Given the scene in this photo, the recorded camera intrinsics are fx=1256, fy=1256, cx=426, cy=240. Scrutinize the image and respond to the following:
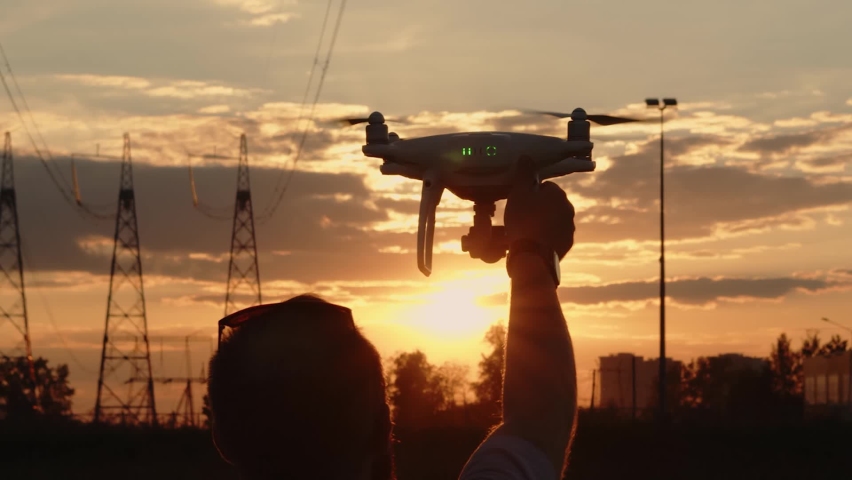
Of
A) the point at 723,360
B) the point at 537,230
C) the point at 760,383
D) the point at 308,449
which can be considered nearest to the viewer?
the point at 308,449

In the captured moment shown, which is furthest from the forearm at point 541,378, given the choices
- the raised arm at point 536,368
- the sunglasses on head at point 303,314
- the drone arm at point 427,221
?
the drone arm at point 427,221

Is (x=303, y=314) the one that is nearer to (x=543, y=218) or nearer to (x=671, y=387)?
(x=543, y=218)

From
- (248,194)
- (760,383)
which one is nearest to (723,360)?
(760,383)

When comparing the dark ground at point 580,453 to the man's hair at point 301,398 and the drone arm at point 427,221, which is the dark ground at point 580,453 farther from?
the man's hair at point 301,398

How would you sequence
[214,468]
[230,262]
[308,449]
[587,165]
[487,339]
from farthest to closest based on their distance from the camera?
[487,339], [230,262], [214,468], [587,165], [308,449]

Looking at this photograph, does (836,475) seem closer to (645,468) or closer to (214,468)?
(645,468)

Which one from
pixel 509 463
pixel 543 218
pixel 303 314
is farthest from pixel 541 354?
pixel 303 314

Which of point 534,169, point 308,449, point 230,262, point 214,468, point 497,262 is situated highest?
point 230,262
